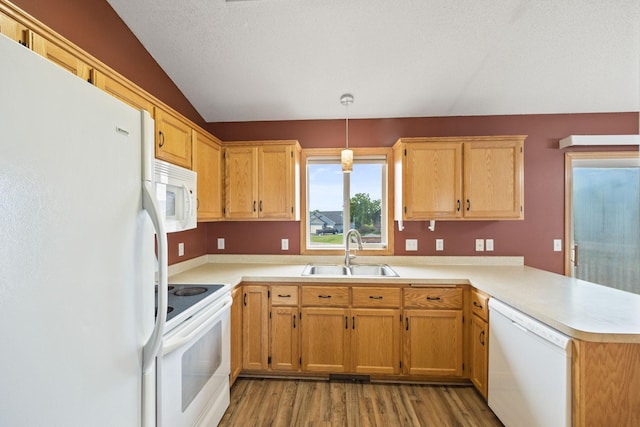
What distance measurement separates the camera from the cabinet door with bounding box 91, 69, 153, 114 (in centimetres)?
125

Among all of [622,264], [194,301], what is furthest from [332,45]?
[622,264]

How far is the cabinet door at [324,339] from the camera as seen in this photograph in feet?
7.34

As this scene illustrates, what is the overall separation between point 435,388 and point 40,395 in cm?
245

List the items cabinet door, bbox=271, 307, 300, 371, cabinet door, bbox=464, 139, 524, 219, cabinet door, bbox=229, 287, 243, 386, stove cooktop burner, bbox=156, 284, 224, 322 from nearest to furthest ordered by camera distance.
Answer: stove cooktop burner, bbox=156, 284, 224, 322
cabinet door, bbox=229, 287, 243, 386
cabinet door, bbox=271, 307, 300, 371
cabinet door, bbox=464, 139, 524, 219

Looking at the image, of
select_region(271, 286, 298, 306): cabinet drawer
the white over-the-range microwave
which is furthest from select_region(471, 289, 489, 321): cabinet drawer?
the white over-the-range microwave

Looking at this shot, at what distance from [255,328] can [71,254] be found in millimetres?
1873

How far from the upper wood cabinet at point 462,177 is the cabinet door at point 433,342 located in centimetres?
86

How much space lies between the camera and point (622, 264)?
263 cm

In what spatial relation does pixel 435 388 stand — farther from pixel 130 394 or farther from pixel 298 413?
pixel 130 394

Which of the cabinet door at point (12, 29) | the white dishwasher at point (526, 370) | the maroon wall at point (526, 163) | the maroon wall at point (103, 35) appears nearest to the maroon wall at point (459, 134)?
the maroon wall at point (526, 163)

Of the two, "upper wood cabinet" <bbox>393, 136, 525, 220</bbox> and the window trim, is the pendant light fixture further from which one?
"upper wood cabinet" <bbox>393, 136, 525, 220</bbox>

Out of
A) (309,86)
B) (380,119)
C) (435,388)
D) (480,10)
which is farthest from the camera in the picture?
(380,119)

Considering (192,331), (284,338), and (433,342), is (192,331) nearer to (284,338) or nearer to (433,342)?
(284,338)

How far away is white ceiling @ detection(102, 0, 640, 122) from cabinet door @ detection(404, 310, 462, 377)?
1.94 m
